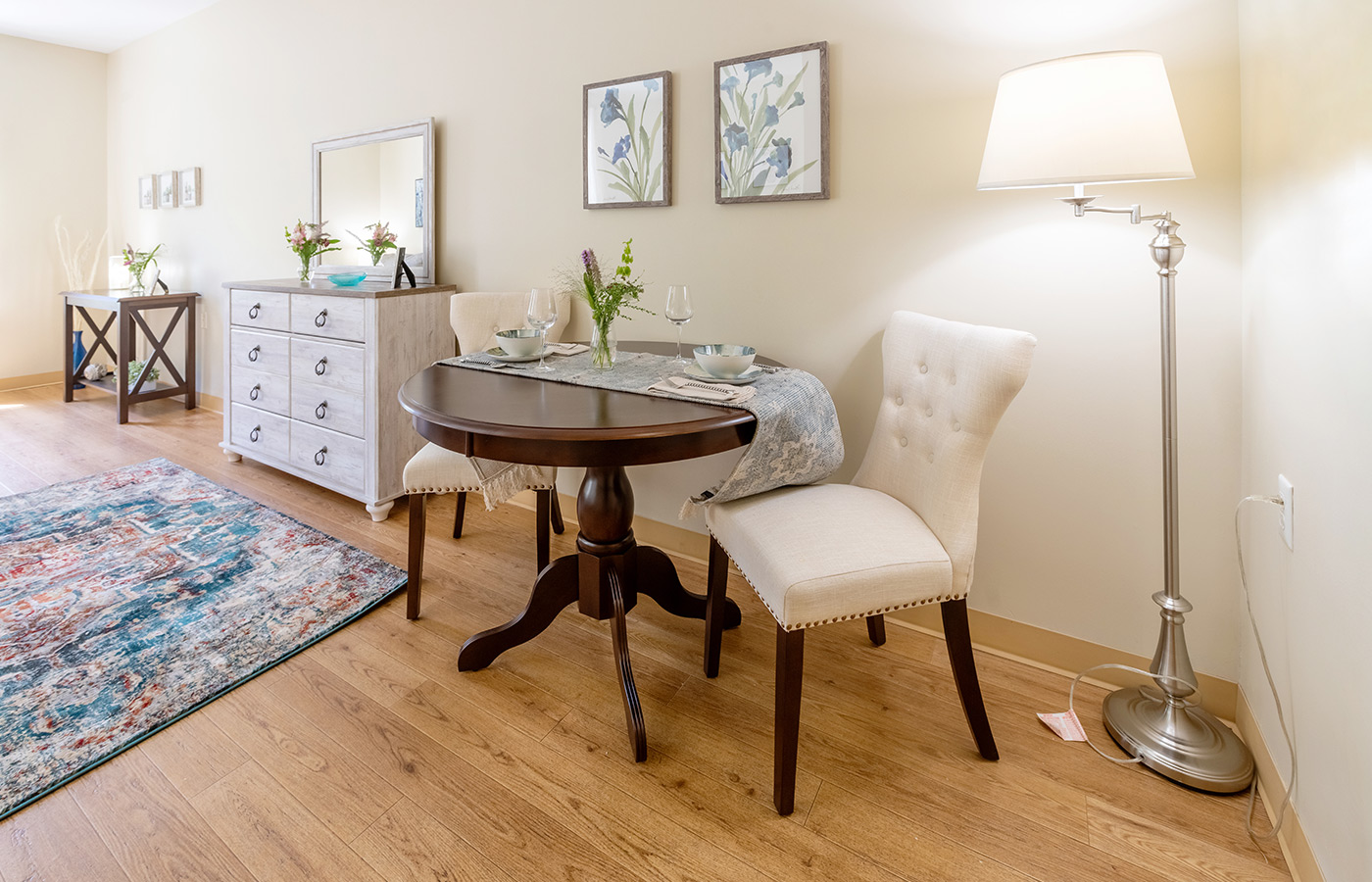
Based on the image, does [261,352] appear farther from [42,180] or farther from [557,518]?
[42,180]

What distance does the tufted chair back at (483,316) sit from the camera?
2.59 metres

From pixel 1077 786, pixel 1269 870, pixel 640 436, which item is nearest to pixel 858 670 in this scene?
pixel 1077 786

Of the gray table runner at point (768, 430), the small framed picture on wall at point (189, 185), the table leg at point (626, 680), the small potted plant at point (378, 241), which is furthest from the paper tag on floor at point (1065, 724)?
the small framed picture on wall at point (189, 185)

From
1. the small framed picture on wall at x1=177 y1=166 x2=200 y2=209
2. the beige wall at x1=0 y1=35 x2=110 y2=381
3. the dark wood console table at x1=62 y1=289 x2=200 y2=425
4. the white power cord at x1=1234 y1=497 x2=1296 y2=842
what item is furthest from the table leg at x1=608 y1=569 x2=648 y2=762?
the beige wall at x1=0 y1=35 x2=110 y2=381

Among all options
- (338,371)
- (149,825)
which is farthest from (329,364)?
(149,825)

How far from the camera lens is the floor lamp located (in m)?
1.35

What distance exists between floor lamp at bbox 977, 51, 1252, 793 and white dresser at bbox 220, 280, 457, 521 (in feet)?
7.64

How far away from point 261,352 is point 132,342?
2206mm

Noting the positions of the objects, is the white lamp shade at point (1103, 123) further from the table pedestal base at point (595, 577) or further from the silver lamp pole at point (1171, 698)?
the table pedestal base at point (595, 577)

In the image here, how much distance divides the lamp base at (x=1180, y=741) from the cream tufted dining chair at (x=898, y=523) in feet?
1.16

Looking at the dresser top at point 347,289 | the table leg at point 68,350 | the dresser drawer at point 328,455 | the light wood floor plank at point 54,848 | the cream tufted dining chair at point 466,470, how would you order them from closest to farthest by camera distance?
the light wood floor plank at point 54,848 < the cream tufted dining chair at point 466,470 < the dresser top at point 347,289 < the dresser drawer at point 328,455 < the table leg at point 68,350

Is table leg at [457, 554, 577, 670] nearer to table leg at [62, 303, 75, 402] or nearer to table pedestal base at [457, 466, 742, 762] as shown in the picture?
table pedestal base at [457, 466, 742, 762]

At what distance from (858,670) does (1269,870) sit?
88 centimetres

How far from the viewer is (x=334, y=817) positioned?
1356 millimetres
